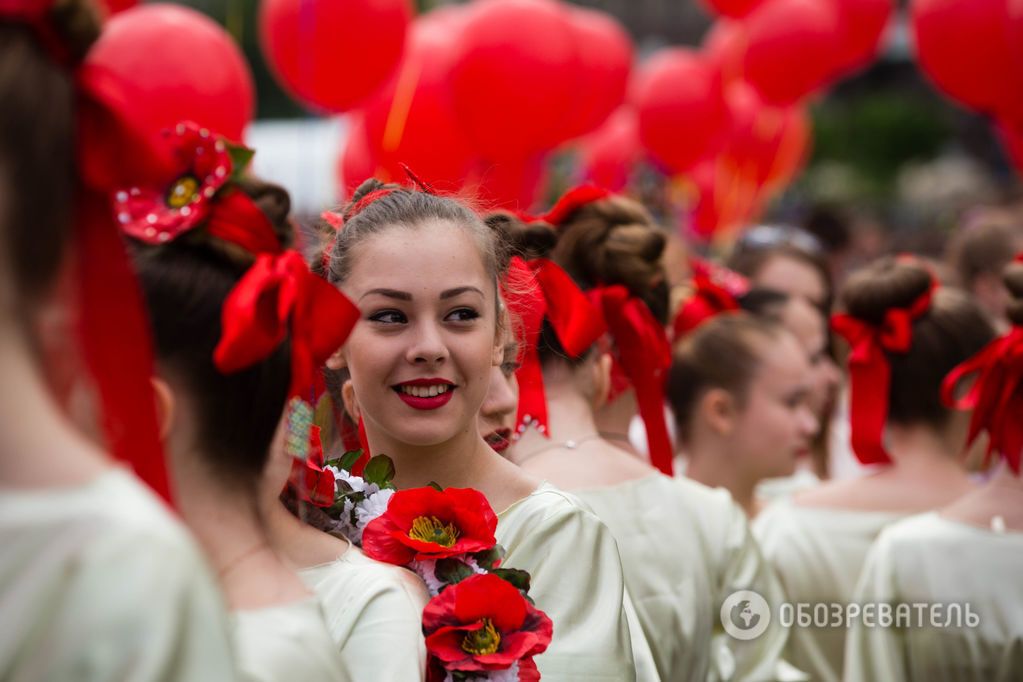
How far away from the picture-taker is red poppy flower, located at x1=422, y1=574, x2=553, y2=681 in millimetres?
2154

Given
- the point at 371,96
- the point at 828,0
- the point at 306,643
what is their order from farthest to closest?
the point at 828,0, the point at 371,96, the point at 306,643

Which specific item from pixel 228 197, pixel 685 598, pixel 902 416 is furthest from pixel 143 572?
pixel 902 416

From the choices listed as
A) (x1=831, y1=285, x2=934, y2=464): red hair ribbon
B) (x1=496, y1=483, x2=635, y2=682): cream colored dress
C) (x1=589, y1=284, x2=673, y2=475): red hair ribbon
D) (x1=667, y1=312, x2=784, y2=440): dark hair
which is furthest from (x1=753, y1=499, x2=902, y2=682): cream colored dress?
(x1=496, y1=483, x2=635, y2=682): cream colored dress

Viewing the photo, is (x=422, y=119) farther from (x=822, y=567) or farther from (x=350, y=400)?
(x=350, y=400)

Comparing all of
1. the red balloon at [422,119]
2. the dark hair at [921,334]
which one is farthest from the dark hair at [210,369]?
the red balloon at [422,119]

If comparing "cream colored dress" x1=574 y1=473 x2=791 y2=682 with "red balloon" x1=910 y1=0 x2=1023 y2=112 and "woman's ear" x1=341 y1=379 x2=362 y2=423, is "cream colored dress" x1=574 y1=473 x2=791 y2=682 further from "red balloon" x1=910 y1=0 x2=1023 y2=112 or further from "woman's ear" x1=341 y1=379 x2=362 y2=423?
"red balloon" x1=910 y1=0 x2=1023 y2=112

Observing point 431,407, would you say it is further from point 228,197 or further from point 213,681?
point 213,681

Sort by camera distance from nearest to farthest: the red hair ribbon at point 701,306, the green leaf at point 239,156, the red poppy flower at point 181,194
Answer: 1. the red poppy flower at point 181,194
2. the green leaf at point 239,156
3. the red hair ribbon at point 701,306

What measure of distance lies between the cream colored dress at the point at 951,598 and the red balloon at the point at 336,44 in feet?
13.2

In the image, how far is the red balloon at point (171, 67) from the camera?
5801mm

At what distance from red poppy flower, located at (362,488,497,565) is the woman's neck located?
3.58ft

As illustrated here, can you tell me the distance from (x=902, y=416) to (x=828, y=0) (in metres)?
6.27

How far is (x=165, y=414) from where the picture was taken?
183cm

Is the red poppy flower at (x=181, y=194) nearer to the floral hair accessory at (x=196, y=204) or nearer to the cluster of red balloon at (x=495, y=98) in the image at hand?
the floral hair accessory at (x=196, y=204)
